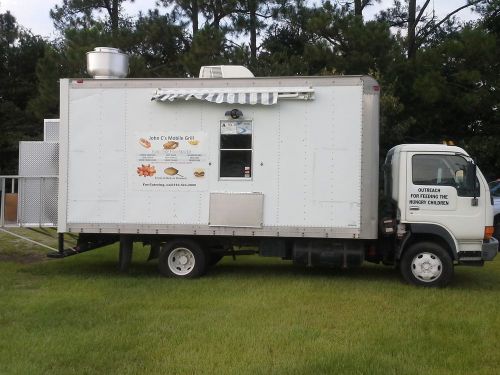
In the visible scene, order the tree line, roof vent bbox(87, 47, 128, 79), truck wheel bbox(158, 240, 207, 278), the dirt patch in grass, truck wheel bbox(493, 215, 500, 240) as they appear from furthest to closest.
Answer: the tree line, truck wheel bbox(493, 215, 500, 240), the dirt patch in grass, roof vent bbox(87, 47, 128, 79), truck wheel bbox(158, 240, 207, 278)

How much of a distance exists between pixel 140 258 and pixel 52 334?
6132mm

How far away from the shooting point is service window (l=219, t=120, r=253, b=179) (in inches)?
371

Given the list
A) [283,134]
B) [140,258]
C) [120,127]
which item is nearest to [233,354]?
[283,134]

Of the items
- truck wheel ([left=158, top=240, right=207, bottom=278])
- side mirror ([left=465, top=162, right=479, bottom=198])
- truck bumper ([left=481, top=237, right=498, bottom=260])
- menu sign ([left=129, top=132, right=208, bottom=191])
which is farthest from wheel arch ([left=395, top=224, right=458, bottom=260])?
menu sign ([left=129, top=132, right=208, bottom=191])

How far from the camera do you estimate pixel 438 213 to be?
357 inches

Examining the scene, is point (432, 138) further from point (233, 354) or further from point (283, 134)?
point (233, 354)

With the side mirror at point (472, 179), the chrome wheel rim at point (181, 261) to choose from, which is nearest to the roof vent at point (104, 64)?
the chrome wheel rim at point (181, 261)

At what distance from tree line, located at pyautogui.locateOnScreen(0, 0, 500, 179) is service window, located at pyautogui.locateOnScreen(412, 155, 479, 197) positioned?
10218mm

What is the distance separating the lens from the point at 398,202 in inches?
364

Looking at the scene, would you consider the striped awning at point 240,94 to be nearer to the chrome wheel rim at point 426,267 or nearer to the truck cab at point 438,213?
the truck cab at point 438,213

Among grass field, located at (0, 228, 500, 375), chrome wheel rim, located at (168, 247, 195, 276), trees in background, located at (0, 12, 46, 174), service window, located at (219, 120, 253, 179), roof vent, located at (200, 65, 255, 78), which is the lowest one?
grass field, located at (0, 228, 500, 375)

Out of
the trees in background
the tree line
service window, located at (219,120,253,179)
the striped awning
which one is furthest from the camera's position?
the trees in background

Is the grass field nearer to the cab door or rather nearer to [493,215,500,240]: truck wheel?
the cab door

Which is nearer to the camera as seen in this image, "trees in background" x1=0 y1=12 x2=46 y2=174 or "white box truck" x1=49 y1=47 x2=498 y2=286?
"white box truck" x1=49 y1=47 x2=498 y2=286
